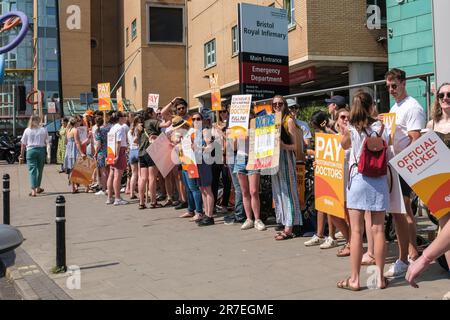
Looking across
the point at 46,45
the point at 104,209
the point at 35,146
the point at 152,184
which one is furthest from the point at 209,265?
the point at 46,45

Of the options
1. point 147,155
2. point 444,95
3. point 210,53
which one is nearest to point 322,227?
point 444,95

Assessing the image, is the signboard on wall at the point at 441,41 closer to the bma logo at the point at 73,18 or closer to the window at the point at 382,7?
the window at the point at 382,7

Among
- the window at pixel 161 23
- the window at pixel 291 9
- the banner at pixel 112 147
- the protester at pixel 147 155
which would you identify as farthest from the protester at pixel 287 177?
the window at pixel 161 23

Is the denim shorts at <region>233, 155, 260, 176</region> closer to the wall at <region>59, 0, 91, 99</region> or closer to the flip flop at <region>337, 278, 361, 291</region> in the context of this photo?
the flip flop at <region>337, 278, 361, 291</region>

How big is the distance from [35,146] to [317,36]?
1216cm

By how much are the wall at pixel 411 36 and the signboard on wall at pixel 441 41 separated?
1176cm

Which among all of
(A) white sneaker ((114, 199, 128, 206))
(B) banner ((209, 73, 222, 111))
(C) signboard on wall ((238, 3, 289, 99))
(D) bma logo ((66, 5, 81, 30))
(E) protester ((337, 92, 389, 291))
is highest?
(D) bma logo ((66, 5, 81, 30))

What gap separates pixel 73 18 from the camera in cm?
4622

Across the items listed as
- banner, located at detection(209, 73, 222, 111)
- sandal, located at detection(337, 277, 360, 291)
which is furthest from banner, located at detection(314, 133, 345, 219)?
banner, located at detection(209, 73, 222, 111)

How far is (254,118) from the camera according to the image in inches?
303

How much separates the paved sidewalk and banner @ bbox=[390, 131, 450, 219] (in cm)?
84

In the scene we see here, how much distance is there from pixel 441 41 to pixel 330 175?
2.11m

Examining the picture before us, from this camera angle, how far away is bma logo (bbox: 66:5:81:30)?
4531cm

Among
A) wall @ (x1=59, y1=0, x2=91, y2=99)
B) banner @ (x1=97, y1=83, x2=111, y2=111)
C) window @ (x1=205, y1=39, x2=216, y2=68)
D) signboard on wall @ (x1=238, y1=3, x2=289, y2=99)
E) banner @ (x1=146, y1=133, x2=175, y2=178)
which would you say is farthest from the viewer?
wall @ (x1=59, y1=0, x2=91, y2=99)
